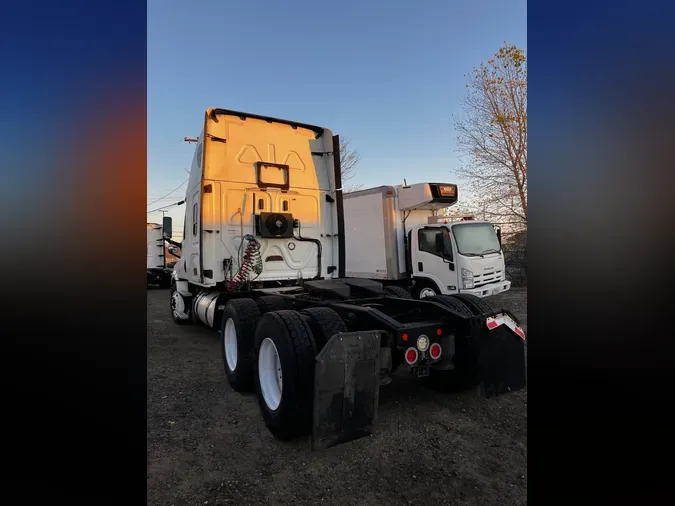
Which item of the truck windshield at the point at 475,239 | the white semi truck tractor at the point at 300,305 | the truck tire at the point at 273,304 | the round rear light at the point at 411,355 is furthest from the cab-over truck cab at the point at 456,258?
the round rear light at the point at 411,355

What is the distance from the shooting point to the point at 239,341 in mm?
4969

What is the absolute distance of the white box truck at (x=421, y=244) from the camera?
9.96 meters

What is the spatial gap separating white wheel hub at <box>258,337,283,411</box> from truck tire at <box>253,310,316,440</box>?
43 mm

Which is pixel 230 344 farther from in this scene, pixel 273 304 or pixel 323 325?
pixel 323 325

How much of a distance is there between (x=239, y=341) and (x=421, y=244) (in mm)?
6864

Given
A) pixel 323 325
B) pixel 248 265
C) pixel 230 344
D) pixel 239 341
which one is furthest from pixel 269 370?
pixel 248 265

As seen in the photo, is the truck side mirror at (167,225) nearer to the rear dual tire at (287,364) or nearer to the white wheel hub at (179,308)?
the white wheel hub at (179,308)

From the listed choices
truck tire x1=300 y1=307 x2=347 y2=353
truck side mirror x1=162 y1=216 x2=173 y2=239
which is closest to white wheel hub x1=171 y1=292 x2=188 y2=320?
truck side mirror x1=162 y1=216 x2=173 y2=239

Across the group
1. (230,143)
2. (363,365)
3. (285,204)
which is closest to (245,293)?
(285,204)

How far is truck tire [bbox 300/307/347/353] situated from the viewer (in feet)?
12.3

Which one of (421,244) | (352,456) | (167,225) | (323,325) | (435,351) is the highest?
(167,225)

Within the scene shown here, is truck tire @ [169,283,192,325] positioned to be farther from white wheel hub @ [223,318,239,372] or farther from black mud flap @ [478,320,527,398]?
black mud flap @ [478,320,527,398]
